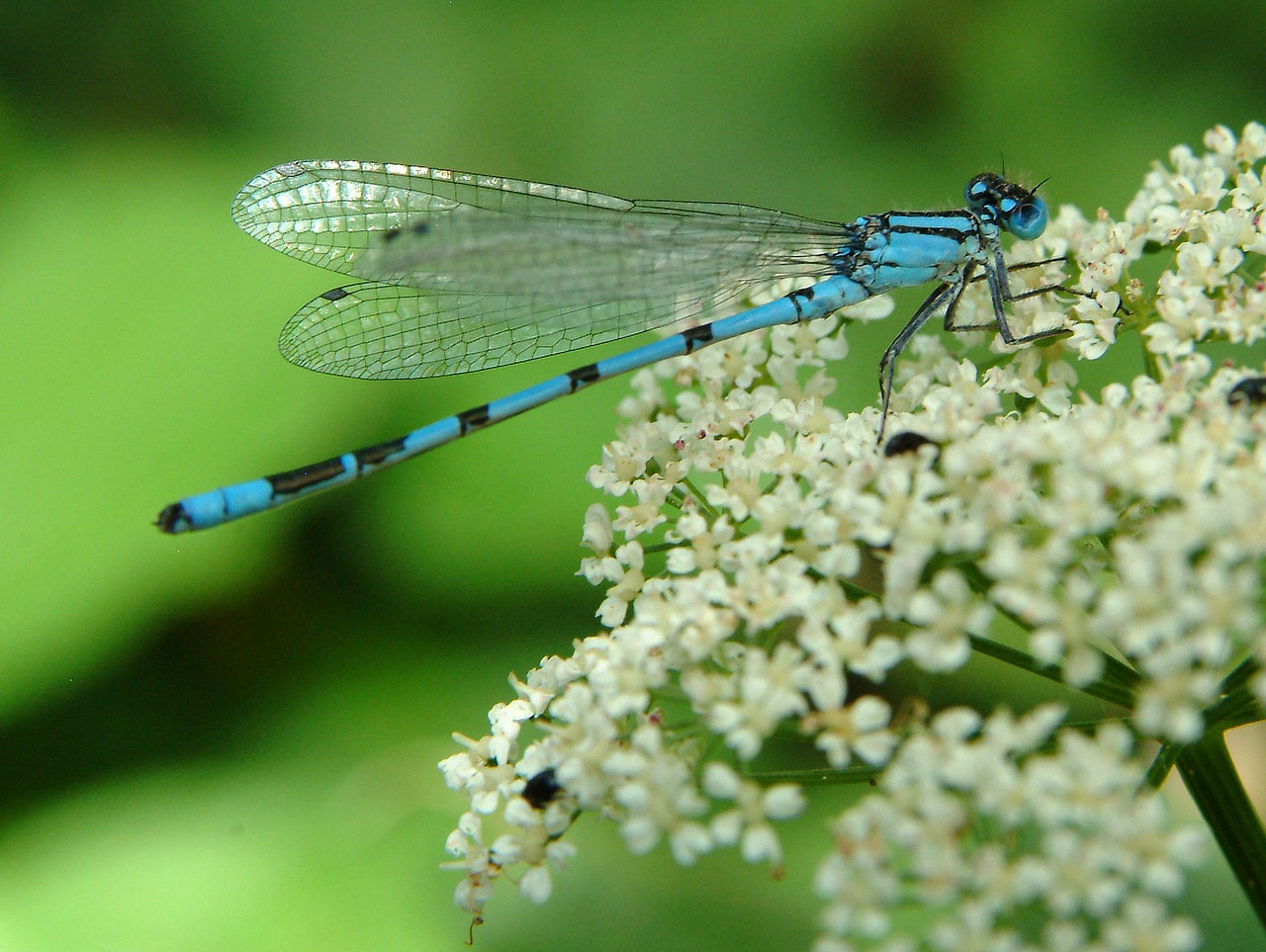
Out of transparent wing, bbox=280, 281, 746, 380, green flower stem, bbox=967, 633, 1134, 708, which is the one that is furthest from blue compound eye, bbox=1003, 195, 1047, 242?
green flower stem, bbox=967, 633, 1134, 708

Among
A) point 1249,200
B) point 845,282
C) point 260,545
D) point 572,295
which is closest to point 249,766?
point 260,545

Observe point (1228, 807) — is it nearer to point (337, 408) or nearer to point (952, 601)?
point (952, 601)

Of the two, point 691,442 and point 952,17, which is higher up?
point 952,17

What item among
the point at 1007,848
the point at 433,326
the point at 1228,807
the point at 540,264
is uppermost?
the point at 540,264

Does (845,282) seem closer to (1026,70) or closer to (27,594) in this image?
(1026,70)

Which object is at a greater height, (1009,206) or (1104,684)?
(1009,206)

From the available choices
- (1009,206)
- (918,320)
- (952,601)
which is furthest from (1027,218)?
(952,601)
